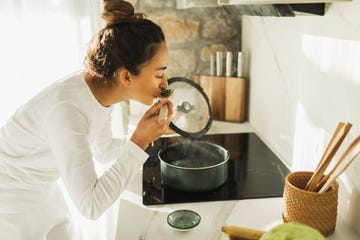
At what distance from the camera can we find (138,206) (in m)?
1.15

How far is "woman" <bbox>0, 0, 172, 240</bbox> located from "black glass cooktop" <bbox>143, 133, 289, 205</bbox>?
199 mm

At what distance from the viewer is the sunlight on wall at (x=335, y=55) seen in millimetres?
939

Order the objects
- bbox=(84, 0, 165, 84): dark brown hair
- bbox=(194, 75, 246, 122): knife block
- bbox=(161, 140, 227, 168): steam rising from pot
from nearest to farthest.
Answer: bbox=(84, 0, 165, 84): dark brown hair, bbox=(161, 140, 227, 168): steam rising from pot, bbox=(194, 75, 246, 122): knife block

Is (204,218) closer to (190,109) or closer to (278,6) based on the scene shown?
(190,109)

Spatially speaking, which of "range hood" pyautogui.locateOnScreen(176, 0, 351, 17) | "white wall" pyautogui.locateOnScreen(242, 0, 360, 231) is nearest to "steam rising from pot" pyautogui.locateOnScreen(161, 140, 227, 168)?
"white wall" pyautogui.locateOnScreen(242, 0, 360, 231)

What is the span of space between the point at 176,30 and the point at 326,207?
1.36 meters

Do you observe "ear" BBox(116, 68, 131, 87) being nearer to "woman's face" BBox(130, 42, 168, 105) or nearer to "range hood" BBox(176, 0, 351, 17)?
"woman's face" BBox(130, 42, 168, 105)

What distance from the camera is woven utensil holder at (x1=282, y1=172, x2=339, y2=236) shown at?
35.6 inches

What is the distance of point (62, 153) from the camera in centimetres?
Result: 99

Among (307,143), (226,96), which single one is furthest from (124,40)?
(226,96)

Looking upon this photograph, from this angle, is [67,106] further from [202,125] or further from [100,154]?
[202,125]

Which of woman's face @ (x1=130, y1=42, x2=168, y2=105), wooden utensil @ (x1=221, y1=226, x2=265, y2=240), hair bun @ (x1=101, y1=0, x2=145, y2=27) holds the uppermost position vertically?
hair bun @ (x1=101, y1=0, x2=145, y2=27)

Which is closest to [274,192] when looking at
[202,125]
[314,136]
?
[314,136]

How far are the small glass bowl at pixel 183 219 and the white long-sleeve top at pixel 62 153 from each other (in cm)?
17
